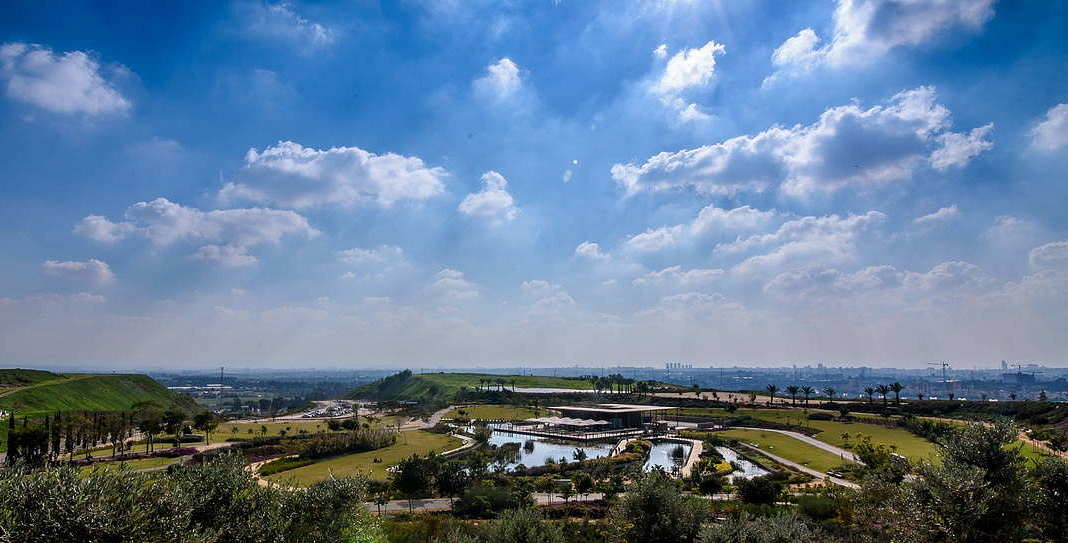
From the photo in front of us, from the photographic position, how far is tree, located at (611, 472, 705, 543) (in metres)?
27.8

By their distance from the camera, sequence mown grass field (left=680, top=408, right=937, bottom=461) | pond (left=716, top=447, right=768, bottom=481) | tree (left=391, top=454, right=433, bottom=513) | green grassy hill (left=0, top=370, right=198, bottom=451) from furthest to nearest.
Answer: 1. green grassy hill (left=0, top=370, right=198, bottom=451)
2. mown grass field (left=680, top=408, right=937, bottom=461)
3. pond (left=716, top=447, right=768, bottom=481)
4. tree (left=391, top=454, right=433, bottom=513)

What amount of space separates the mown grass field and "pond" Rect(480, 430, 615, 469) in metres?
32.2

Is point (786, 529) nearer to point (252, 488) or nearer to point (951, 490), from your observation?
point (951, 490)

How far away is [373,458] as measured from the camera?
70.4m

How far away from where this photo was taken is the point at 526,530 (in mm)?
26297

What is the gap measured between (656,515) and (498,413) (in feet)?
332

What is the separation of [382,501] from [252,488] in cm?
2443

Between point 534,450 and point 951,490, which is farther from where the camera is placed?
point 534,450

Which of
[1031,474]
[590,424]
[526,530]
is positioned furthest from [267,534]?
[590,424]

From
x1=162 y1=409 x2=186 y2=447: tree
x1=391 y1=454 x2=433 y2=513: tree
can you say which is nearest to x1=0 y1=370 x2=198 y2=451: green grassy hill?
x1=162 y1=409 x2=186 y2=447: tree

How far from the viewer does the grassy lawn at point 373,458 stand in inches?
2322

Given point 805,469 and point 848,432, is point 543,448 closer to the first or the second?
point 805,469

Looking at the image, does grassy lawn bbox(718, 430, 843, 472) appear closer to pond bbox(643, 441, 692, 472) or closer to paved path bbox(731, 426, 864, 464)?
paved path bbox(731, 426, 864, 464)

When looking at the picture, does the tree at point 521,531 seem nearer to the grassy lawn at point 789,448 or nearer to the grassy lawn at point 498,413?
the grassy lawn at point 789,448
